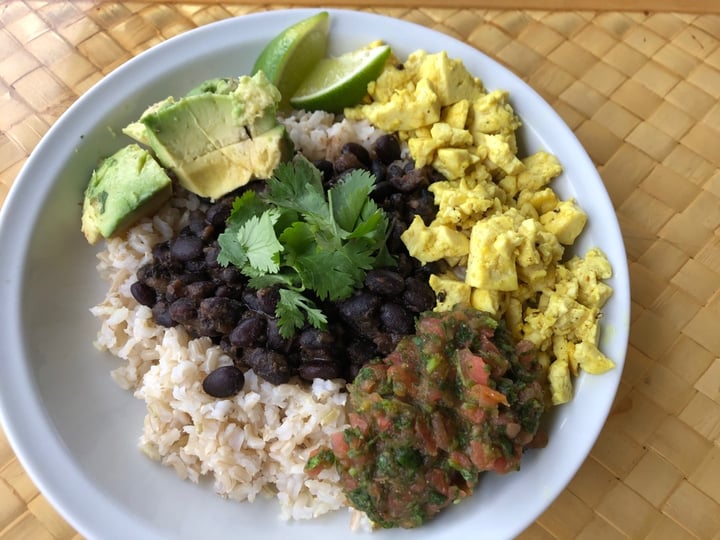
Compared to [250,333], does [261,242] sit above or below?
above

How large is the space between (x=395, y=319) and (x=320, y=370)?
0.32 meters

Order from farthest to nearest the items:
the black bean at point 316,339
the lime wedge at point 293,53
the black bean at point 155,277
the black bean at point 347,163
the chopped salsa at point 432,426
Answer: the lime wedge at point 293,53
the black bean at point 347,163
the black bean at point 155,277
the black bean at point 316,339
the chopped salsa at point 432,426

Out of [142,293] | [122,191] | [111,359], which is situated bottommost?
[111,359]

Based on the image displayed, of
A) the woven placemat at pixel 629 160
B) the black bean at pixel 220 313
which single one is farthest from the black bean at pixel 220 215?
the woven placemat at pixel 629 160

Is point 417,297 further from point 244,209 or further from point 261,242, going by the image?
point 244,209

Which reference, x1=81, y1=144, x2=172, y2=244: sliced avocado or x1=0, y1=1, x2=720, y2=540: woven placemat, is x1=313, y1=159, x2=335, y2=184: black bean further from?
x1=0, y1=1, x2=720, y2=540: woven placemat

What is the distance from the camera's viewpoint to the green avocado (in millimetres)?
2461

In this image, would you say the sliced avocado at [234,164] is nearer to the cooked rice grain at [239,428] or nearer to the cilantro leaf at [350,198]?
the cilantro leaf at [350,198]

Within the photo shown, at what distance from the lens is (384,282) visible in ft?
7.62

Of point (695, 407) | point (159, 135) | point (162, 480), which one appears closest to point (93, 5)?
point (159, 135)

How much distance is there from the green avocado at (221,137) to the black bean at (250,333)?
543 millimetres

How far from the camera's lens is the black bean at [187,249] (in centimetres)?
246

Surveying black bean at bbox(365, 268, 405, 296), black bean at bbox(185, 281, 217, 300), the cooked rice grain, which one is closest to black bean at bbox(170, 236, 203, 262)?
black bean at bbox(185, 281, 217, 300)

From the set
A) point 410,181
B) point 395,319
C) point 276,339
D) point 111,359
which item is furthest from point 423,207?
point 111,359
